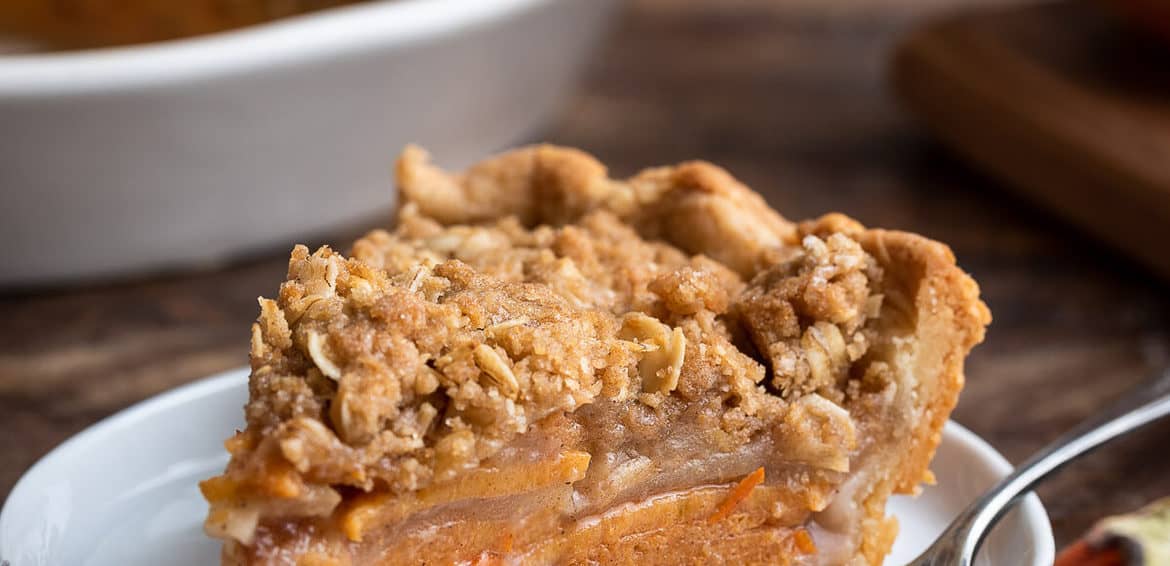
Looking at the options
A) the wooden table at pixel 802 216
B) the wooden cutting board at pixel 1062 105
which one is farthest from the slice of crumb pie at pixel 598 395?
the wooden cutting board at pixel 1062 105

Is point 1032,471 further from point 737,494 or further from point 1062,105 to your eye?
point 1062,105

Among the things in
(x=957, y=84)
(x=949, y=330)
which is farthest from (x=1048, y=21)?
(x=949, y=330)

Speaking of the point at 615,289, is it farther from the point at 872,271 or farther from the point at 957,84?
the point at 957,84

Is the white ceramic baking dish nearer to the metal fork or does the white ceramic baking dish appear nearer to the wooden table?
the wooden table

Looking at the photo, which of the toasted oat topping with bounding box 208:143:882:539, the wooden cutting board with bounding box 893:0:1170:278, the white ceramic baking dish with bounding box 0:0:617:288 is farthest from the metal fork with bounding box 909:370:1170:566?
the white ceramic baking dish with bounding box 0:0:617:288

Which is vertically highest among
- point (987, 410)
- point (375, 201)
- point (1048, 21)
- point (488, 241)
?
point (488, 241)

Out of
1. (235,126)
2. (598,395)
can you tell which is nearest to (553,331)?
(598,395)
